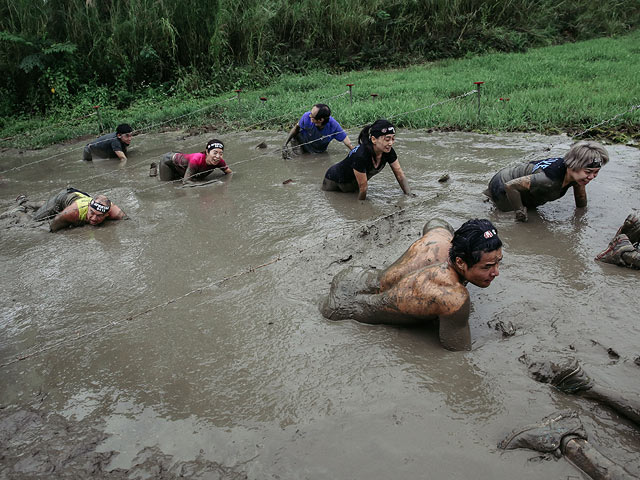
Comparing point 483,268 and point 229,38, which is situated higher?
point 229,38

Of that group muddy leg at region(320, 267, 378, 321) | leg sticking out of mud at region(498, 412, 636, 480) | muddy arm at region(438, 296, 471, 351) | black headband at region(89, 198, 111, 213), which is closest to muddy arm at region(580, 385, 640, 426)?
leg sticking out of mud at region(498, 412, 636, 480)

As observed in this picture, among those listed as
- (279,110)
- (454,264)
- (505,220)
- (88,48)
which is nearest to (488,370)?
(454,264)

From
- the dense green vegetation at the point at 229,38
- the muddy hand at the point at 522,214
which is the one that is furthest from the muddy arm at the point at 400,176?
the dense green vegetation at the point at 229,38

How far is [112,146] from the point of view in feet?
27.9

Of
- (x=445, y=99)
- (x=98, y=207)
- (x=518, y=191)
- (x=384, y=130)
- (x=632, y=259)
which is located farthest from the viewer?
(x=445, y=99)

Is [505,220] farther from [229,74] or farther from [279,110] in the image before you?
[229,74]

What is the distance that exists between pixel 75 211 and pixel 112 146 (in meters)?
3.23

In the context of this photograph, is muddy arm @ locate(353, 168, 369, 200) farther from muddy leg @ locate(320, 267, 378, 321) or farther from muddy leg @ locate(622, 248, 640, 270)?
muddy leg @ locate(622, 248, 640, 270)

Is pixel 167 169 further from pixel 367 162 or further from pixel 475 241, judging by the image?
pixel 475 241

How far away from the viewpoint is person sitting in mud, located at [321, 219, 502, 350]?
2.79m

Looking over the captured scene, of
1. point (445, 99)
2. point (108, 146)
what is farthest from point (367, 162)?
point (108, 146)

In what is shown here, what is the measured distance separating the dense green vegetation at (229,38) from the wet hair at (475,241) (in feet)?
37.1

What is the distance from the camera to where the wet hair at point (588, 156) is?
4.04m

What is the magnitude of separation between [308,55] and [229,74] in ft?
8.14
